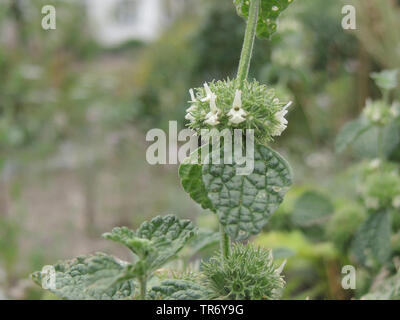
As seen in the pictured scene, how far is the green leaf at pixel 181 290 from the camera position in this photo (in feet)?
1.24

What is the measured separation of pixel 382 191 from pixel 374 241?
11cm

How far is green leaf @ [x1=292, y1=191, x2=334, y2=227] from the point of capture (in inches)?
36.8

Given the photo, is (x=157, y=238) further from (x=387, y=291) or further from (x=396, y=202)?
(x=396, y=202)

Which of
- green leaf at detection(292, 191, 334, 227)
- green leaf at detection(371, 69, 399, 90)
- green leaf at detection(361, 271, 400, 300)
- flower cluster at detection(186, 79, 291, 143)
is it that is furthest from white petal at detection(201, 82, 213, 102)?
green leaf at detection(292, 191, 334, 227)

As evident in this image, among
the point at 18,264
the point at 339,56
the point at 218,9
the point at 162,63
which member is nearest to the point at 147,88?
the point at 162,63

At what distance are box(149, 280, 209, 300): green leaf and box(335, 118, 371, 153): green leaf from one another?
42 centimetres

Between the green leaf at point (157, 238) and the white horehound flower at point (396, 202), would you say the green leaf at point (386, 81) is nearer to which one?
the white horehound flower at point (396, 202)

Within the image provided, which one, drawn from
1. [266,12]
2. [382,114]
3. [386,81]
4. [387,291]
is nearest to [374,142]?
[382,114]

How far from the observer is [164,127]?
8.23ft

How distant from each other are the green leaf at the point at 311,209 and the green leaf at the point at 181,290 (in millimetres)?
572

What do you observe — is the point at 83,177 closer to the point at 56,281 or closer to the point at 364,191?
the point at 364,191

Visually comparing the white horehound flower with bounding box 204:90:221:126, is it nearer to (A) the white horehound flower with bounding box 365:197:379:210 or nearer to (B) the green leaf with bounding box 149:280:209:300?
(B) the green leaf with bounding box 149:280:209:300

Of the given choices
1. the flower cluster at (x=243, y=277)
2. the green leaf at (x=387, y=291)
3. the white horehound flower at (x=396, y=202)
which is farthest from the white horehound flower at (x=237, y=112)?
the white horehound flower at (x=396, y=202)

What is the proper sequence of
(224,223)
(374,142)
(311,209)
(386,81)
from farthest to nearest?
(311,209) → (374,142) → (386,81) → (224,223)
